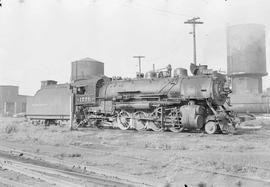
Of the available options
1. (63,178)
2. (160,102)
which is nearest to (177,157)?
(63,178)

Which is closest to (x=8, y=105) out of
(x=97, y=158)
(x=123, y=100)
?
(x=123, y=100)

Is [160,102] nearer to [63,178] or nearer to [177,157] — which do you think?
[177,157]

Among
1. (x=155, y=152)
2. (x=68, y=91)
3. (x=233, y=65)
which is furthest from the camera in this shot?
(x=233, y=65)

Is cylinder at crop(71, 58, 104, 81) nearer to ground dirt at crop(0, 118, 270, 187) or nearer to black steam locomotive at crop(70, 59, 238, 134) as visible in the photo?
black steam locomotive at crop(70, 59, 238, 134)

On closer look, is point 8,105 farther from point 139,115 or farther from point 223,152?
point 223,152

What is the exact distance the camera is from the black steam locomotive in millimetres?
17219

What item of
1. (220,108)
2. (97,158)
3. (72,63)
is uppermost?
(72,63)

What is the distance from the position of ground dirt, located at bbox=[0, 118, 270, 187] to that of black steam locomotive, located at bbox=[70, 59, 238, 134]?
77.9 inches

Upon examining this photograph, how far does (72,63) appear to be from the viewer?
54.9 metres

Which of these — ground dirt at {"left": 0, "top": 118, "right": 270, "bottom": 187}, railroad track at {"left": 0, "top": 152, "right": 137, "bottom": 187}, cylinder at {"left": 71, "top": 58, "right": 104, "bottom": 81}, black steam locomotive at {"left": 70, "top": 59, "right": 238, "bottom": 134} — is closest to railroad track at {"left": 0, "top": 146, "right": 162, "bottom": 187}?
railroad track at {"left": 0, "top": 152, "right": 137, "bottom": 187}

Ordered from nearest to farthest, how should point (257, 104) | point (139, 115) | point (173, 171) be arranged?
1. point (173, 171)
2. point (139, 115)
3. point (257, 104)

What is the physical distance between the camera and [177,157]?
33.8 feet

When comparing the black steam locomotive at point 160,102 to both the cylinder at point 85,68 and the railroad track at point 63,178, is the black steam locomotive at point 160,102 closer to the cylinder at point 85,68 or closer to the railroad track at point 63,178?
the railroad track at point 63,178

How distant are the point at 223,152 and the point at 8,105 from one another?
69387 mm
